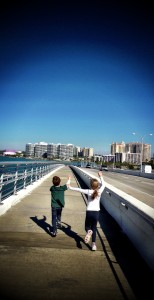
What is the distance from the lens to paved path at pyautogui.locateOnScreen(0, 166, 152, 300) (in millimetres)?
3832

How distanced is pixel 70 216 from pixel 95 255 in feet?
12.3

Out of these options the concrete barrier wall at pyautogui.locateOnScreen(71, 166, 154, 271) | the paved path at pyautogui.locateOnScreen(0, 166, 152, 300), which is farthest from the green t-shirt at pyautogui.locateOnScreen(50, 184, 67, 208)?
the concrete barrier wall at pyautogui.locateOnScreen(71, 166, 154, 271)

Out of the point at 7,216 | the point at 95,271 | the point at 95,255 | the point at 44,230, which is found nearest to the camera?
the point at 95,271

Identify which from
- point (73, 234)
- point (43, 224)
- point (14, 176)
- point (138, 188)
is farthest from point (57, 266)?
point (138, 188)

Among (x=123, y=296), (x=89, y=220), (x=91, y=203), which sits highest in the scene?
(x=91, y=203)

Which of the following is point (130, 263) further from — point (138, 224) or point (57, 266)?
point (57, 266)

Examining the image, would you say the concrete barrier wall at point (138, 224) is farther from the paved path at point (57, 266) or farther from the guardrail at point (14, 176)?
the guardrail at point (14, 176)

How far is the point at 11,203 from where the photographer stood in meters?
10.1

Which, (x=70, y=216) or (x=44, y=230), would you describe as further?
(x=70, y=216)

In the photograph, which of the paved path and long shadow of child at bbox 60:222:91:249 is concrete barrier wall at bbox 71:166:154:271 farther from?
long shadow of child at bbox 60:222:91:249

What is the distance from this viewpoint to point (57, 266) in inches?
185

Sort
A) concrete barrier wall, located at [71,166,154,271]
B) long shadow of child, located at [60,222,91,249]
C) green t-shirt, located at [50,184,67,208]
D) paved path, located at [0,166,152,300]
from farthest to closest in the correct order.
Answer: green t-shirt, located at [50,184,67,208] < long shadow of child, located at [60,222,91,249] < concrete barrier wall, located at [71,166,154,271] < paved path, located at [0,166,152,300]

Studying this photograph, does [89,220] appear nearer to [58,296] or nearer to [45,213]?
[58,296]

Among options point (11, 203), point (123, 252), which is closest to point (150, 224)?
point (123, 252)
